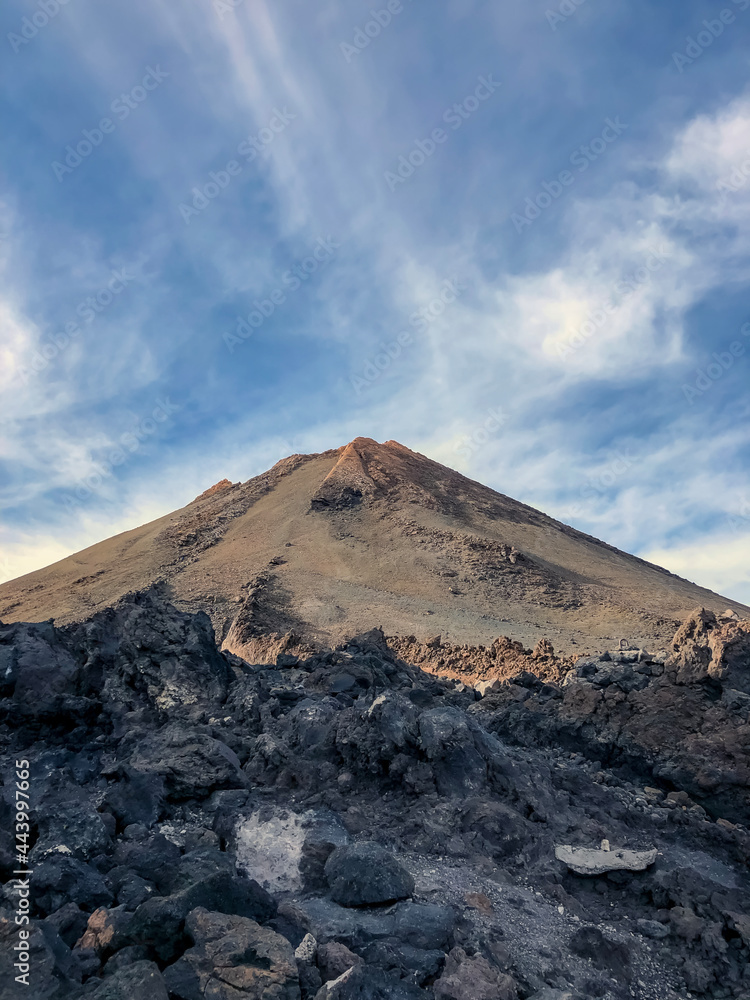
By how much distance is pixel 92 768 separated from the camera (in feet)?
25.0

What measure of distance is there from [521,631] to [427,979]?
2781 cm

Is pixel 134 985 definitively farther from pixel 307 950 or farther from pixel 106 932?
pixel 307 950

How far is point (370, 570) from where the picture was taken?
3959 cm

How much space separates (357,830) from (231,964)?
3.30 meters

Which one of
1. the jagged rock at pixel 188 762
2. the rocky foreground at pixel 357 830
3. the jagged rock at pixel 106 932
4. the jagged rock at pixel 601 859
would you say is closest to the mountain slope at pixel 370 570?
the rocky foreground at pixel 357 830

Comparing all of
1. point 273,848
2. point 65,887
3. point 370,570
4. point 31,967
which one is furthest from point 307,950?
point 370,570

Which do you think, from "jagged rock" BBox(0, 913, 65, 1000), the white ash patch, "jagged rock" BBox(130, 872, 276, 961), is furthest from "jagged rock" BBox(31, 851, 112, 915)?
the white ash patch

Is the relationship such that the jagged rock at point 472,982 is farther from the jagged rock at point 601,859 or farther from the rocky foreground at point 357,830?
the jagged rock at point 601,859

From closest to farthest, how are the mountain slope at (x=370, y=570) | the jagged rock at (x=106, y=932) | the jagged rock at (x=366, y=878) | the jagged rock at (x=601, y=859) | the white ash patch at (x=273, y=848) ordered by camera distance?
1. the jagged rock at (x=106, y=932)
2. the jagged rock at (x=366, y=878)
3. the white ash patch at (x=273, y=848)
4. the jagged rock at (x=601, y=859)
5. the mountain slope at (x=370, y=570)

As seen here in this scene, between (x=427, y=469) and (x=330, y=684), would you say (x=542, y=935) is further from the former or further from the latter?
(x=427, y=469)

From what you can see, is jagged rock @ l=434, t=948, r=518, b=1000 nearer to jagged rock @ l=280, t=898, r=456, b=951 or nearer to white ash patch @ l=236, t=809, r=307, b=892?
jagged rock @ l=280, t=898, r=456, b=951

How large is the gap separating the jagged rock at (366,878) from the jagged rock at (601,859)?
2050 mm

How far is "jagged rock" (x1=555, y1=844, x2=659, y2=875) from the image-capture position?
6213 millimetres

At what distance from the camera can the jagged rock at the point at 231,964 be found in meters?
3.56
